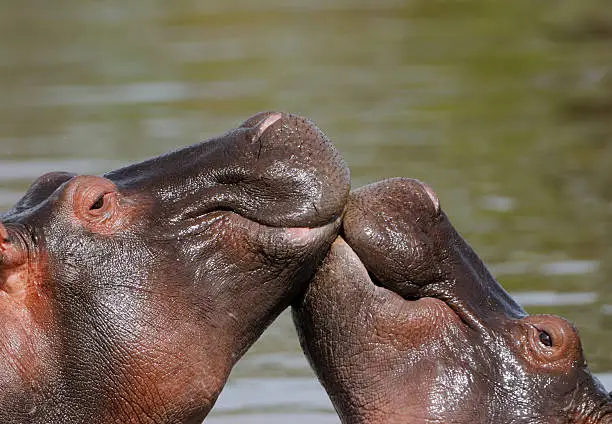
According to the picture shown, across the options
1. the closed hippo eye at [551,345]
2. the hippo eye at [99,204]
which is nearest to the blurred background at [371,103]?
the closed hippo eye at [551,345]

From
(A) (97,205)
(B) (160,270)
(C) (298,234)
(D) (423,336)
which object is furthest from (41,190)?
(D) (423,336)

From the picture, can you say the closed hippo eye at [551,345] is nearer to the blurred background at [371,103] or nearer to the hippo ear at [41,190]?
the hippo ear at [41,190]

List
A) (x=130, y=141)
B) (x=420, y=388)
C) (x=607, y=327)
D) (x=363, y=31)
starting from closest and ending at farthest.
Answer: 1. (x=420, y=388)
2. (x=607, y=327)
3. (x=130, y=141)
4. (x=363, y=31)

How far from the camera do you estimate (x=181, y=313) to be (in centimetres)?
593

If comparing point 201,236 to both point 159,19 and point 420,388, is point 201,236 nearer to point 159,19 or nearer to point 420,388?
point 420,388

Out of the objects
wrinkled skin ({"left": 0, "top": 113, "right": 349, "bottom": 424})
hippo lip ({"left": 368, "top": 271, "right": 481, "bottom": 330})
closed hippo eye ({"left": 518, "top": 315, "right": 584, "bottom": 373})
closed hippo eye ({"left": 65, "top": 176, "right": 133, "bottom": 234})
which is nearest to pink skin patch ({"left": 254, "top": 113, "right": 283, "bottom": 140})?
wrinkled skin ({"left": 0, "top": 113, "right": 349, "bottom": 424})

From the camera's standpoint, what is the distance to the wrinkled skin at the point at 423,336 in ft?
20.6

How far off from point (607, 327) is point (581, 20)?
13.7 metres

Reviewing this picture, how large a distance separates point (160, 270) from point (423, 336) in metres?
1.16

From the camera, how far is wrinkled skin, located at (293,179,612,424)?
6281 mm

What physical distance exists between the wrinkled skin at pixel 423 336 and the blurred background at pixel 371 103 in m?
2.18

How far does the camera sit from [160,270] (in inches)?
235

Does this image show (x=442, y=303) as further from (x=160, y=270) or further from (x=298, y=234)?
(x=160, y=270)

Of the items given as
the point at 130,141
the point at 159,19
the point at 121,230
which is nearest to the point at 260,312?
the point at 121,230
